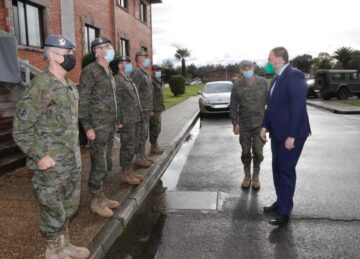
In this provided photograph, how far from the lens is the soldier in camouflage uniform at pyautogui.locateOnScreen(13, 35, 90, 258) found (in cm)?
307

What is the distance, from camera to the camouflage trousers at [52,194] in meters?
3.20

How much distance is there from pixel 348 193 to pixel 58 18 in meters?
11.5

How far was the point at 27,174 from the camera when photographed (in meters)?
6.46

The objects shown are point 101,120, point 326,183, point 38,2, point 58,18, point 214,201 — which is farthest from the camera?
point 58,18

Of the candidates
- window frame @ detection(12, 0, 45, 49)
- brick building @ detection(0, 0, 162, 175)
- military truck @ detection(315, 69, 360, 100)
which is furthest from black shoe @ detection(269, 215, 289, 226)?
military truck @ detection(315, 69, 360, 100)

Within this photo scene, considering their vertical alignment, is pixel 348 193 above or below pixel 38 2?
below

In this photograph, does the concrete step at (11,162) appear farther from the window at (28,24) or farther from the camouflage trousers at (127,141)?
the window at (28,24)

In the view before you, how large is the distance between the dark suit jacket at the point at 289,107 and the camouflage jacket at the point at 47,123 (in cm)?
245

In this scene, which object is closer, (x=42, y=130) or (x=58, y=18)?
(x=42, y=130)

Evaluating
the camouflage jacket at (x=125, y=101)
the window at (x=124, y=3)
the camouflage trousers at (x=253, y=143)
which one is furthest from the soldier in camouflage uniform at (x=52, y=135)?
the window at (x=124, y=3)

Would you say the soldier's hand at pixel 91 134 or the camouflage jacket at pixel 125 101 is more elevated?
the camouflage jacket at pixel 125 101

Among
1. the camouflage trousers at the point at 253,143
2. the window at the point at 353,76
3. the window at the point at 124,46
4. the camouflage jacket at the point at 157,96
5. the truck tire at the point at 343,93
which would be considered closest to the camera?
the camouflage trousers at the point at 253,143

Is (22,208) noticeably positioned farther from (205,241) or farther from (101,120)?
(205,241)

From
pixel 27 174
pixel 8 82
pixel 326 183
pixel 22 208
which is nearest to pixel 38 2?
pixel 8 82
